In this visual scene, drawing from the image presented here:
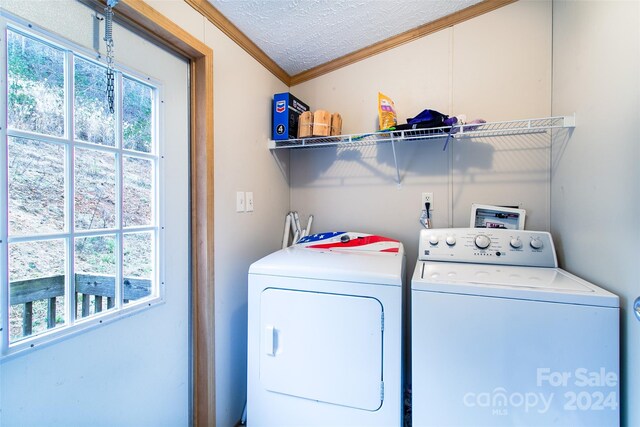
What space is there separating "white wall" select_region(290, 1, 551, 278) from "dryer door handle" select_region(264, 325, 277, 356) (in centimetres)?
100

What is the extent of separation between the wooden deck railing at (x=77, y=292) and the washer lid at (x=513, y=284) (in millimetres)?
1171

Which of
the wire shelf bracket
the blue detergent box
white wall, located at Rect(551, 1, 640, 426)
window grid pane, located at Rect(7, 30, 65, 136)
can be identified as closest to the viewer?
window grid pane, located at Rect(7, 30, 65, 136)

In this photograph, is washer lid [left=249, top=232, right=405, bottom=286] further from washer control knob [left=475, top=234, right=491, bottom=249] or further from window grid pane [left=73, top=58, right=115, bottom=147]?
window grid pane [left=73, top=58, right=115, bottom=147]

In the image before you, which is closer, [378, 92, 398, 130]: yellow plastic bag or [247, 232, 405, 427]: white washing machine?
[247, 232, 405, 427]: white washing machine

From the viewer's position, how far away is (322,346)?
130 centimetres

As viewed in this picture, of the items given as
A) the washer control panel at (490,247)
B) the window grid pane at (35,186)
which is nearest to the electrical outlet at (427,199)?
the washer control panel at (490,247)

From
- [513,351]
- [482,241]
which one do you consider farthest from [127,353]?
[482,241]

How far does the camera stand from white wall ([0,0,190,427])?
890 mm

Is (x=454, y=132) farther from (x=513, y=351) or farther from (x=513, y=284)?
(x=513, y=351)

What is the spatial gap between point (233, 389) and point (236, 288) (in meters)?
0.58

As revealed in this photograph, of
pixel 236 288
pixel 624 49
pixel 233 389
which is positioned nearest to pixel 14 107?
pixel 236 288

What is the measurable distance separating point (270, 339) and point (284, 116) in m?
1.37

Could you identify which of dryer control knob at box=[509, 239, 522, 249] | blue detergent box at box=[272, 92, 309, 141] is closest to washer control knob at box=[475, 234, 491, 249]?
dryer control knob at box=[509, 239, 522, 249]

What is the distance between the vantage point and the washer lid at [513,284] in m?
1.02
